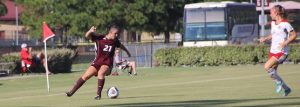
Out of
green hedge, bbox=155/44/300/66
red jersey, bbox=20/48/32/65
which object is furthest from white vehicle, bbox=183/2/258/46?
red jersey, bbox=20/48/32/65

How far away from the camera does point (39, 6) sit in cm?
6531

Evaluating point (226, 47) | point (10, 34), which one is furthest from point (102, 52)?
point (10, 34)

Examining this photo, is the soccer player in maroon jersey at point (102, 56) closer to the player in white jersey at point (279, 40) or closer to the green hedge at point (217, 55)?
the player in white jersey at point (279, 40)

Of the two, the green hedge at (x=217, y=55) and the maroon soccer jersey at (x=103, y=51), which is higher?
the maroon soccer jersey at (x=103, y=51)

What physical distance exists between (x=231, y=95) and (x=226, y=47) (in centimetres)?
2467

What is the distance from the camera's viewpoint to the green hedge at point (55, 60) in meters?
38.3

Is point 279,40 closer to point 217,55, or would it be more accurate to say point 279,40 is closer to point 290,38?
point 290,38

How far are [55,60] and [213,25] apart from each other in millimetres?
14840

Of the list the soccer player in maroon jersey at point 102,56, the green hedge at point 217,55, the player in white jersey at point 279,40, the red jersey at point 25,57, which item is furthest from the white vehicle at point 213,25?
the player in white jersey at point 279,40

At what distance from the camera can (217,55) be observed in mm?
42719

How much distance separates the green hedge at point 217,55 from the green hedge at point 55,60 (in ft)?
20.4

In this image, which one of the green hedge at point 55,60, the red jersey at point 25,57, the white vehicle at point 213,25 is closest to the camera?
the red jersey at point 25,57

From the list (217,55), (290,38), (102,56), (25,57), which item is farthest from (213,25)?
(290,38)

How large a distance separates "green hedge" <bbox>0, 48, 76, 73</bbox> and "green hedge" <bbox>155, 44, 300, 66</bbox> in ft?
20.4
